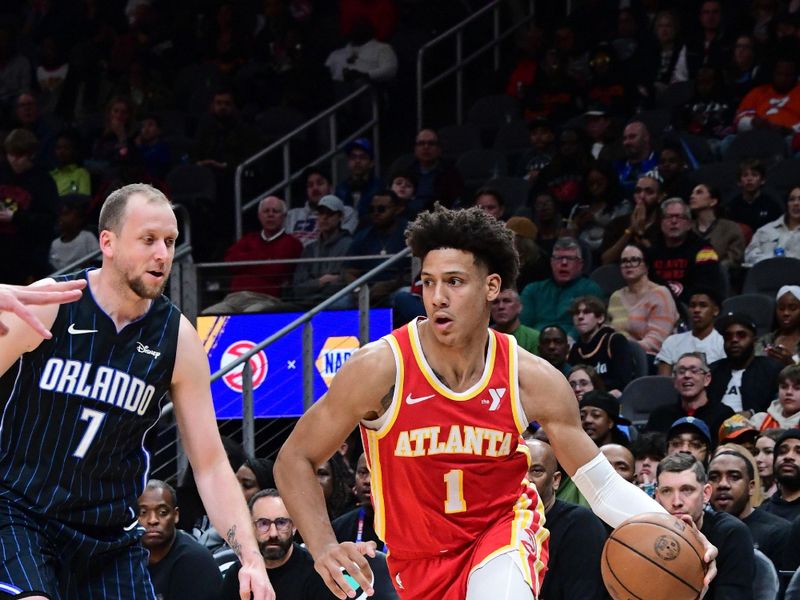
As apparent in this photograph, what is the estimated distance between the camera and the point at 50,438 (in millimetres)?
4836

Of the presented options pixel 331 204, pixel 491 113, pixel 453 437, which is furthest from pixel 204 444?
pixel 491 113

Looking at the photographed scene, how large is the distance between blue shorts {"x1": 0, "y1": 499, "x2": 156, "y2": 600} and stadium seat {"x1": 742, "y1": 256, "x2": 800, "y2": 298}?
24.0 feet

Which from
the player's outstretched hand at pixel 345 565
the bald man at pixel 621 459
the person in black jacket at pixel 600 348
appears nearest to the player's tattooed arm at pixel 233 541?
the player's outstretched hand at pixel 345 565

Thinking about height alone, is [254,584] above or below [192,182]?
below

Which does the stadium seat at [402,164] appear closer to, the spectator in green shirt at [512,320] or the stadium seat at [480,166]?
the stadium seat at [480,166]

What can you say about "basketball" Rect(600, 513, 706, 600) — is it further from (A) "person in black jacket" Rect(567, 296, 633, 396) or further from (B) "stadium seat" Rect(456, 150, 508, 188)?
(B) "stadium seat" Rect(456, 150, 508, 188)

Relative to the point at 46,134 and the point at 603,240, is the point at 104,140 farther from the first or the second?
the point at 603,240

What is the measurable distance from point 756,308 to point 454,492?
6205mm

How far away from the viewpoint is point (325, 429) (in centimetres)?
529

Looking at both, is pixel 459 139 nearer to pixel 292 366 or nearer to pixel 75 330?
pixel 292 366

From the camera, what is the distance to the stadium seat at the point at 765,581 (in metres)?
7.32

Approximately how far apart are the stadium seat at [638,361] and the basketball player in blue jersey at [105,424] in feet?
20.3

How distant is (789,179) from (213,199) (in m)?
5.90

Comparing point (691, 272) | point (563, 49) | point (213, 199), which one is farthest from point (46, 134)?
point (691, 272)
